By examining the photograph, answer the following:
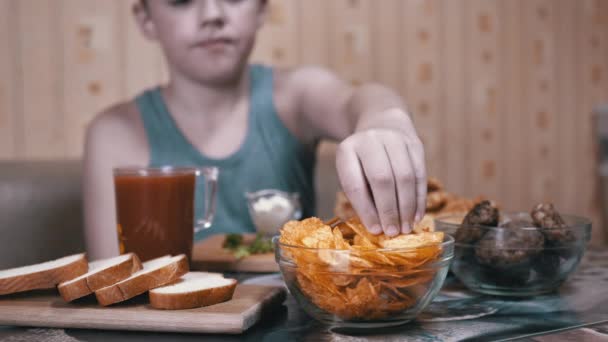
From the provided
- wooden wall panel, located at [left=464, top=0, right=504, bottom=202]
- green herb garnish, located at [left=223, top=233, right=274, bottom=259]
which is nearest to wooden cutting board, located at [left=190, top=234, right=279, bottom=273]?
green herb garnish, located at [left=223, top=233, right=274, bottom=259]

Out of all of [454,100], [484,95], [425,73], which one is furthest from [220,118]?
[484,95]

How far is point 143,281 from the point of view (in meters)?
0.87

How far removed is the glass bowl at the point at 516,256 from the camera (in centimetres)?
91

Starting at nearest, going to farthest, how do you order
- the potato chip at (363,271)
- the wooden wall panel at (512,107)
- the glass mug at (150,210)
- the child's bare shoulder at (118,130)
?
the potato chip at (363,271) → the glass mug at (150,210) → the child's bare shoulder at (118,130) → the wooden wall panel at (512,107)

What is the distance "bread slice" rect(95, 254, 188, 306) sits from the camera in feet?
2.74

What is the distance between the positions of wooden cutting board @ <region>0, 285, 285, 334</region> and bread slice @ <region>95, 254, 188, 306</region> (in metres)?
0.01

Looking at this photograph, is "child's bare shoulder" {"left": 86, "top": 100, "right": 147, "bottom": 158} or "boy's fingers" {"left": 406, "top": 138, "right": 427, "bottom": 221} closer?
"boy's fingers" {"left": 406, "top": 138, "right": 427, "bottom": 221}

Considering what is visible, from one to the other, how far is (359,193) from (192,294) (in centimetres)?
25

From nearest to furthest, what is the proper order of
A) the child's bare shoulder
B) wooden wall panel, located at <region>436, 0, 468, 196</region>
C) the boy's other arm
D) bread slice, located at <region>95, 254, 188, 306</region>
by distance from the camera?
bread slice, located at <region>95, 254, 188, 306</region>
the boy's other arm
the child's bare shoulder
wooden wall panel, located at <region>436, 0, 468, 196</region>

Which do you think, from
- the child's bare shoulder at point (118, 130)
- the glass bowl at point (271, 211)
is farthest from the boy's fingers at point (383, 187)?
the child's bare shoulder at point (118, 130)

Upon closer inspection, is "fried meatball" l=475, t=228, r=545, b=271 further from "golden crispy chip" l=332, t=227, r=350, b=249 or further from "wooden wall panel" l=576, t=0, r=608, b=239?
"wooden wall panel" l=576, t=0, r=608, b=239

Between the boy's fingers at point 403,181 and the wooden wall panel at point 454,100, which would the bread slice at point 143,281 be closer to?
the boy's fingers at point 403,181

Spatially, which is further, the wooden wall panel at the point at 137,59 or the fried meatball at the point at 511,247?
the wooden wall panel at the point at 137,59

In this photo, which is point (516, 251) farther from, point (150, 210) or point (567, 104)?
point (567, 104)
